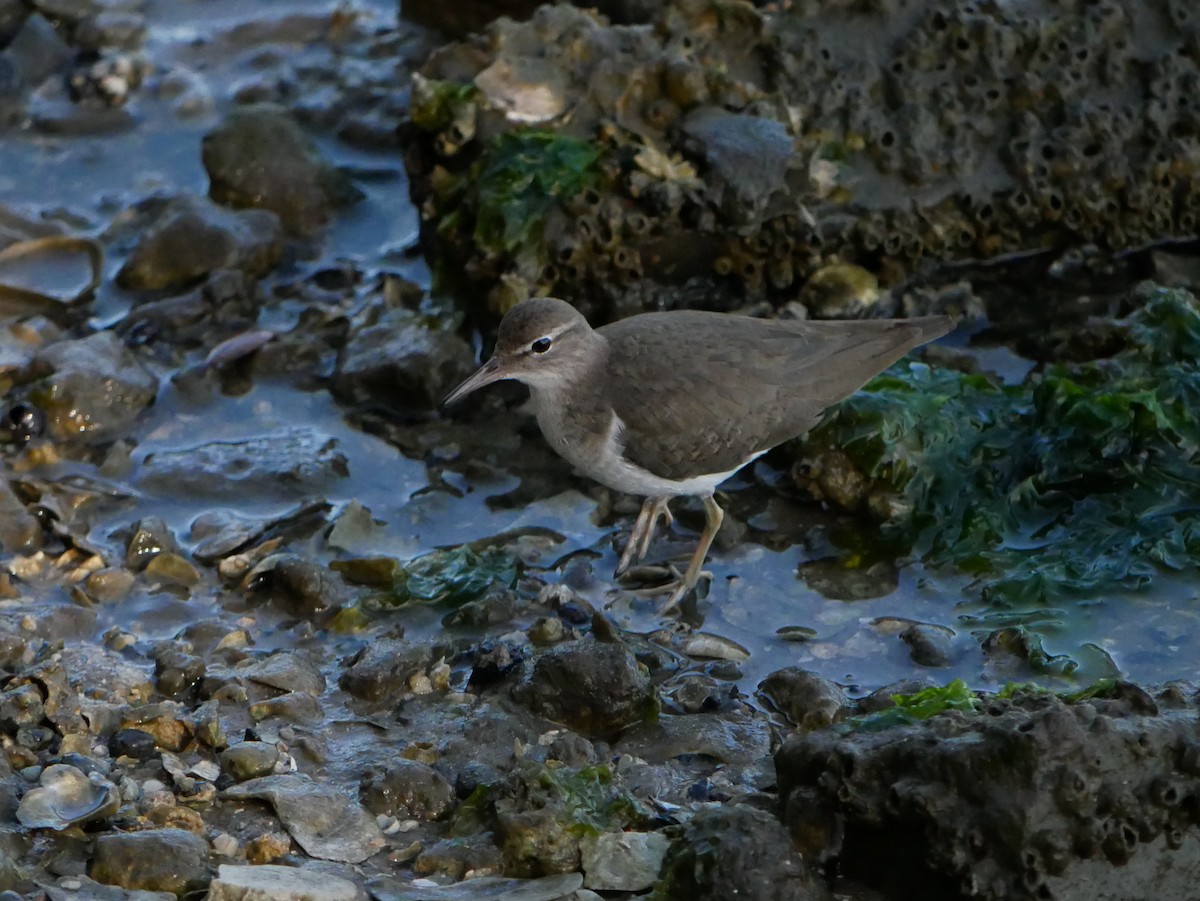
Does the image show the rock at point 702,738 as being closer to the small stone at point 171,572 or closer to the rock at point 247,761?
the rock at point 247,761

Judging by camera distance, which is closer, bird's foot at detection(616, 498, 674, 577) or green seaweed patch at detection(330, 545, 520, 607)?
green seaweed patch at detection(330, 545, 520, 607)

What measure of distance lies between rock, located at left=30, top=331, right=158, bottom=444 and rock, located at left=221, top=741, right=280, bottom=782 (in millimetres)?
2758

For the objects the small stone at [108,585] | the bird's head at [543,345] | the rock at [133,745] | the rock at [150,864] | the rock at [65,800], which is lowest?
the small stone at [108,585]

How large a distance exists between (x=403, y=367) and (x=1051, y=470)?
11.1 ft

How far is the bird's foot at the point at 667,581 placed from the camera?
6961 millimetres

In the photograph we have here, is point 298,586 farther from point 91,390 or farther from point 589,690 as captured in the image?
point 91,390

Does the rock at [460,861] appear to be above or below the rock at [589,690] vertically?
above

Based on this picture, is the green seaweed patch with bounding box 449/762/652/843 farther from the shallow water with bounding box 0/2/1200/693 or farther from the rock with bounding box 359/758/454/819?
the shallow water with bounding box 0/2/1200/693

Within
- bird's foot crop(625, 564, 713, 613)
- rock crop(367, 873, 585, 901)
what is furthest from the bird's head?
rock crop(367, 873, 585, 901)

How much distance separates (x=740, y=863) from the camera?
4.59 m

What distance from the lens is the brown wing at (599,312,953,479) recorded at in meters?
6.73

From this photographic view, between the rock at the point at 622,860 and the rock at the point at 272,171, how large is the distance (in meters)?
5.31

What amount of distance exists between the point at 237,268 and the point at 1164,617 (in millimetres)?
5446

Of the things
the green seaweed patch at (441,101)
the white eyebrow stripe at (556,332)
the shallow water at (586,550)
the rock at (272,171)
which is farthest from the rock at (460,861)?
the rock at (272,171)
